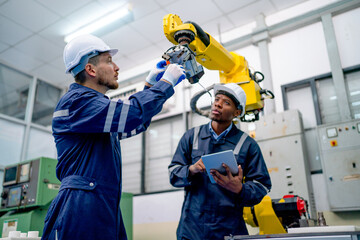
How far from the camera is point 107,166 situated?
1.19m

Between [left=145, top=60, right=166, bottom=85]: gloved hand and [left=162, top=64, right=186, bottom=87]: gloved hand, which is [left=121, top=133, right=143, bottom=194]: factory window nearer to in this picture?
[left=145, top=60, right=166, bottom=85]: gloved hand

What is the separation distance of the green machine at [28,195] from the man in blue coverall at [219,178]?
1785 mm

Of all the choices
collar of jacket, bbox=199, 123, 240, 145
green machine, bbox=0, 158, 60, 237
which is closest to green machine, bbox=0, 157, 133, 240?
green machine, bbox=0, 158, 60, 237

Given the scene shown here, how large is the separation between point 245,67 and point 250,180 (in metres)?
0.84

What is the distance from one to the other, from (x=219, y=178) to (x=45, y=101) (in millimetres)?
5044

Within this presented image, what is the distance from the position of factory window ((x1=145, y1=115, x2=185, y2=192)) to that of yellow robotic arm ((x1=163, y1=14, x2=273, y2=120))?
275 centimetres

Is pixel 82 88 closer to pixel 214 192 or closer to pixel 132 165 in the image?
pixel 214 192

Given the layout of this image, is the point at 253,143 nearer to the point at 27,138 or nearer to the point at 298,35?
the point at 298,35

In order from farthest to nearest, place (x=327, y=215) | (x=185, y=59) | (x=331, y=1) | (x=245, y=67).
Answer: (x=331, y=1) < (x=327, y=215) < (x=245, y=67) < (x=185, y=59)

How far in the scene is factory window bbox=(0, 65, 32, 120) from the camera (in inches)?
211

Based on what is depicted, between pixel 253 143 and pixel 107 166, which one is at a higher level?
pixel 253 143

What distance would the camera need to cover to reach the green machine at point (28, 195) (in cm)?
292

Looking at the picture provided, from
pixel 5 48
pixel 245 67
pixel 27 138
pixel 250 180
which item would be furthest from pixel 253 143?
pixel 5 48

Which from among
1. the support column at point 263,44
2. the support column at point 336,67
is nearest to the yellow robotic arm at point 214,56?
the support column at point 336,67
